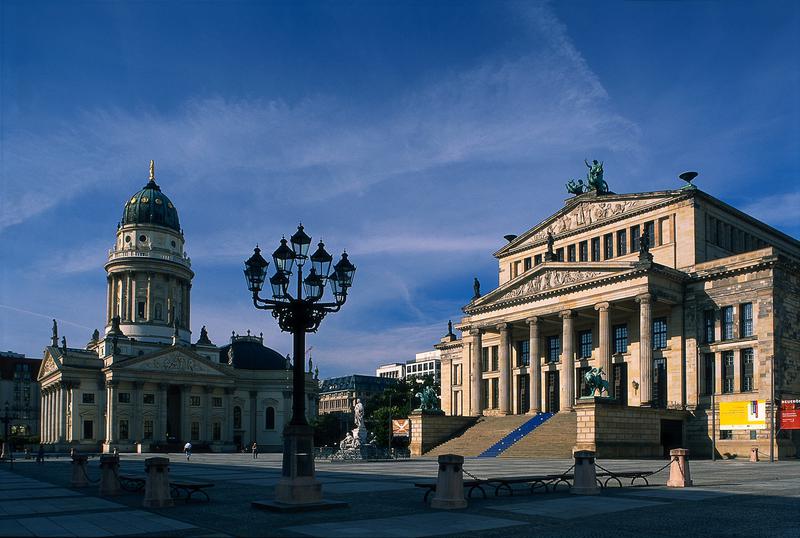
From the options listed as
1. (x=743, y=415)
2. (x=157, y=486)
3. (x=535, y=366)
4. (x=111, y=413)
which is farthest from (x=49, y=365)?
(x=157, y=486)

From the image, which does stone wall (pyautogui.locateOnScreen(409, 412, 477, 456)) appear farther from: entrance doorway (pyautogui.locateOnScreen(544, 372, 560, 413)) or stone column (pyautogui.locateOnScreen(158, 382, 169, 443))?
stone column (pyautogui.locateOnScreen(158, 382, 169, 443))

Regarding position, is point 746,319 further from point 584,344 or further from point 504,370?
point 504,370

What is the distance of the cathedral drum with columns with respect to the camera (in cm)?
5325

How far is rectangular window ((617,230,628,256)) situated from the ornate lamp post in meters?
48.0

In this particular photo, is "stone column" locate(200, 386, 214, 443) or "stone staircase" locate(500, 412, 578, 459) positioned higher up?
"stone staircase" locate(500, 412, 578, 459)

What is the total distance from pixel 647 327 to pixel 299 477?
137 feet

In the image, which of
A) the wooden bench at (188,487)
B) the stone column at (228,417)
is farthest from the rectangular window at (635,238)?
the stone column at (228,417)

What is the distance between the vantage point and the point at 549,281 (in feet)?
212

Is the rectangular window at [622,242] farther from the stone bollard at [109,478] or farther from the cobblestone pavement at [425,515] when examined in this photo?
the stone bollard at [109,478]

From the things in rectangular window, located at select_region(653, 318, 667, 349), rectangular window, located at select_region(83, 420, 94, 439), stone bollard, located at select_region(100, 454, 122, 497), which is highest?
rectangular window, located at select_region(653, 318, 667, 349)

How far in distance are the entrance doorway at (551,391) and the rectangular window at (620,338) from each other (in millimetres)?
7072

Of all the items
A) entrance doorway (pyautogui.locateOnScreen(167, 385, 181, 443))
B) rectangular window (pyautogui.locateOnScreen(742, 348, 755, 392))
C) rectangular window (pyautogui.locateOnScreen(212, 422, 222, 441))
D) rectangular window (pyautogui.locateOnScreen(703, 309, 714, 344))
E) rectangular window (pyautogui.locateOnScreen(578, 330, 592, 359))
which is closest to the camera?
rectangular window (pyautogui.locateOnScreen(742, 348, 755, 392))

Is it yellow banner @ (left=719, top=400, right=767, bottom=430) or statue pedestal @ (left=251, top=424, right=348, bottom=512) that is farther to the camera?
yellow banner @ (left=719, top=400, right=767, bottom=430)

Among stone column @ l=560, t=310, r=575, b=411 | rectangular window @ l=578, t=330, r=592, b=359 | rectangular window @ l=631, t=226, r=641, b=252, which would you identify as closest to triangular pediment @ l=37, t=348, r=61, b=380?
rectangular window @ l=578, t=330, r=592, b=359
